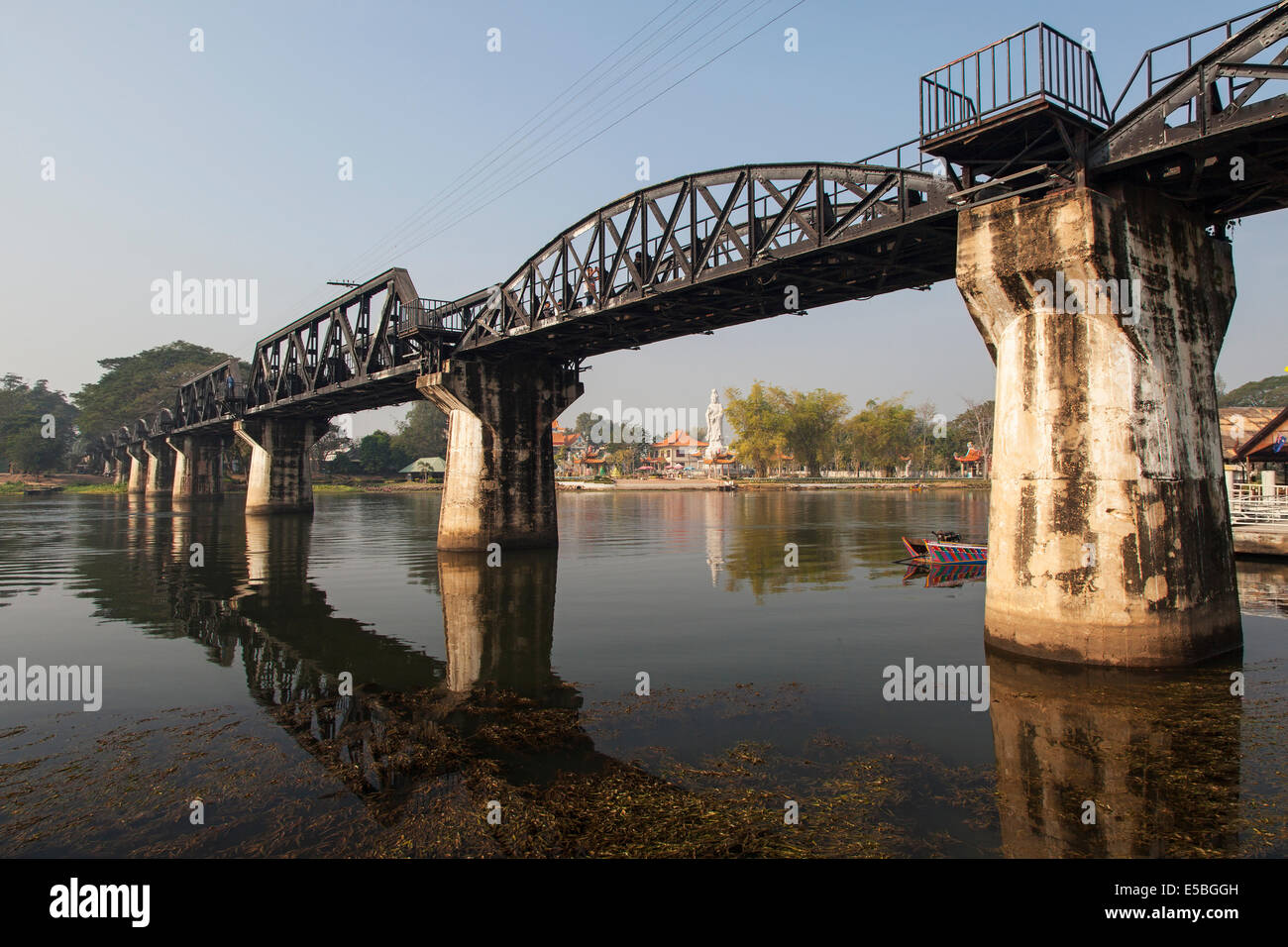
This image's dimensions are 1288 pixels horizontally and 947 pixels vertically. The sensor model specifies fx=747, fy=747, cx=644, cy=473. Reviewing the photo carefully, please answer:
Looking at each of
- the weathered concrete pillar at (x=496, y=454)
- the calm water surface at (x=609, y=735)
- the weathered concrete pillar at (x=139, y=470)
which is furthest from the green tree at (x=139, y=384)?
the calm water surface at (x=609, y=735)

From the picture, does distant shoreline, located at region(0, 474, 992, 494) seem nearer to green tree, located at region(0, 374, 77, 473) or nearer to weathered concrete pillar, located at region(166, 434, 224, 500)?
green tree, located at region(0, 374, 77, 473)

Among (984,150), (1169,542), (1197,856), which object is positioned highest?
(984,150)

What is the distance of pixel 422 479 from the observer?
162875 millimetres

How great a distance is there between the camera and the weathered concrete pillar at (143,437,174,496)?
120m

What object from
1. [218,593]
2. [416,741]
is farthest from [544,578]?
[416,741]

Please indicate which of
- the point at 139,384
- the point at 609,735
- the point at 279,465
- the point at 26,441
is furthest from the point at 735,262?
the point at 26,441

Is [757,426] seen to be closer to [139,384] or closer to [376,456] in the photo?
[376,456]

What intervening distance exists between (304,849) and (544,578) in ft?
75.6

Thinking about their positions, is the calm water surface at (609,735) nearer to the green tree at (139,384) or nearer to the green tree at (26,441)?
the green tree at (139,384)

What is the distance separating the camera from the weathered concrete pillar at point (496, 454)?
3828cm

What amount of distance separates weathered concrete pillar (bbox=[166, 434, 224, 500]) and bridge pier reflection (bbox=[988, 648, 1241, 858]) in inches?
4410

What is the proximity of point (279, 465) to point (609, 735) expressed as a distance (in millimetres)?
70356

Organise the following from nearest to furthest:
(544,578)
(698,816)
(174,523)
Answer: (698,816)
(544,578)
(174,523)

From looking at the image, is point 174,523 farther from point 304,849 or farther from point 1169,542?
point 1169,542
